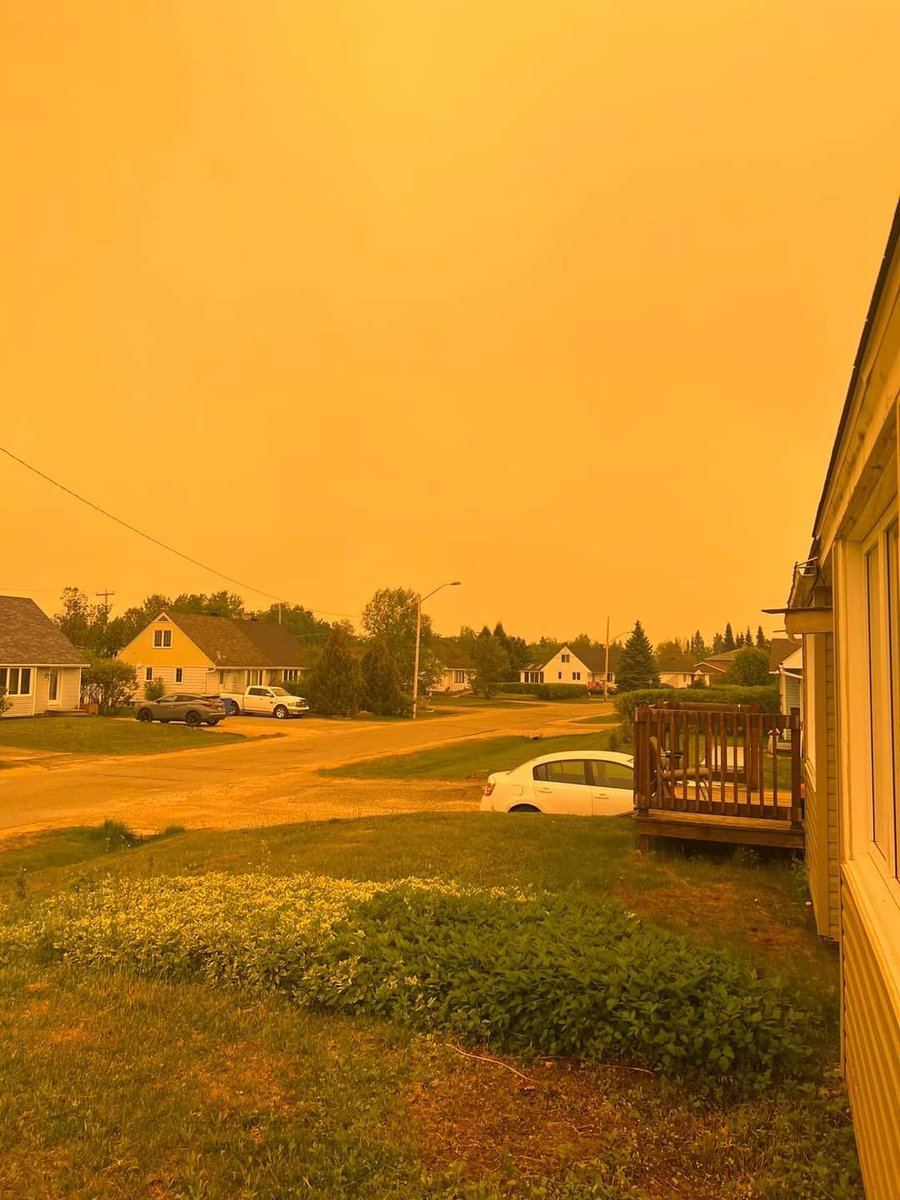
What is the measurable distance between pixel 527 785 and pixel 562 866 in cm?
435

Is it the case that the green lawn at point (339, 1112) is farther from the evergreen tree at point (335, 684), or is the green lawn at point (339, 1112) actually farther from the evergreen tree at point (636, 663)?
the evergreen tree at point (636, 663)

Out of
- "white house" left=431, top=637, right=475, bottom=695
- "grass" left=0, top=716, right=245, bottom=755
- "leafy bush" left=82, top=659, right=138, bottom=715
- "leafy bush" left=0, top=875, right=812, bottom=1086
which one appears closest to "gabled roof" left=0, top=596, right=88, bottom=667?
"leafy bush" left=82, top=659, right=138, bottom=715

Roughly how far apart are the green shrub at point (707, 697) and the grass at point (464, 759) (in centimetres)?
141

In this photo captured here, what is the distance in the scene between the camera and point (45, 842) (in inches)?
499

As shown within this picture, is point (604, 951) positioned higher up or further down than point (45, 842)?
higher up

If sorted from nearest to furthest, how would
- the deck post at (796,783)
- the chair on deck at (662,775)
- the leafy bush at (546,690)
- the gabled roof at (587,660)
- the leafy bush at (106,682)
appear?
the deck post at (796,783) < the chair on deck at (662,775) < the leafy bush at (106,682) < the leafy bush at (546,690) < the gabled roof at (587,660)

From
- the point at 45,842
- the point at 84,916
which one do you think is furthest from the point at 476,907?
the point at 45,842

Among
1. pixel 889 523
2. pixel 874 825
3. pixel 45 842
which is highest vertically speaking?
pixel 889 523

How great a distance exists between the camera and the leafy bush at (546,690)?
7906 centimetres

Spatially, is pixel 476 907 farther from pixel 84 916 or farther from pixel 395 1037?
pixel 84 916

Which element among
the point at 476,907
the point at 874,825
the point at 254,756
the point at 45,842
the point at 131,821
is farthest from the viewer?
the point at 254,756

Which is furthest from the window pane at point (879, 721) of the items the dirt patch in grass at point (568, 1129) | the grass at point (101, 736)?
the grass at point (101, 736)

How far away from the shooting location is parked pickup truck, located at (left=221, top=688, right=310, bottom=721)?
4422cm

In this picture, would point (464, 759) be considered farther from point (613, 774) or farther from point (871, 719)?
point (871, 719)
